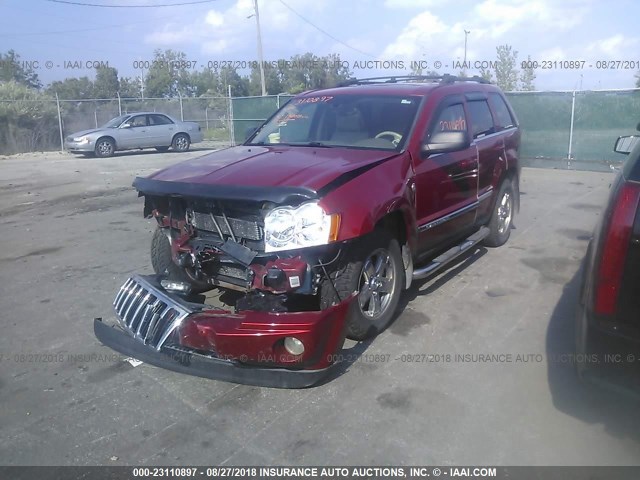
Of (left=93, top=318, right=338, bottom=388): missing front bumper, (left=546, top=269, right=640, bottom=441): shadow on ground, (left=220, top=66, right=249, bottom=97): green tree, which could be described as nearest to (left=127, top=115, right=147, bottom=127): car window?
(left=93, top=318, right=338, bottom=388): missing front bumper

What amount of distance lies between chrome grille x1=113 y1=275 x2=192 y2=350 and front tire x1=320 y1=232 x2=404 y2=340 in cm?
96

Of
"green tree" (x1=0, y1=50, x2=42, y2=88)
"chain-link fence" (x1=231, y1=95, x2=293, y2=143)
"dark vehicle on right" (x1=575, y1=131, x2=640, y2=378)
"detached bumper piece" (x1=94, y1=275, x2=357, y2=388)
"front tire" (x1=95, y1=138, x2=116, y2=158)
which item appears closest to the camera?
"dark vehicle on right" (x1=575, y1=131, x2=640, y2=378)

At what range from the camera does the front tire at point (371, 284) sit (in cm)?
376

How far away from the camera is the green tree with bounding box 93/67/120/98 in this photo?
47156 mm

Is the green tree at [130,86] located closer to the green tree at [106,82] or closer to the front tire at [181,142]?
the green tree at [106,82]

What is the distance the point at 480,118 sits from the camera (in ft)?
20.3

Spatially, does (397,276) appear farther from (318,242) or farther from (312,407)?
(312,407)

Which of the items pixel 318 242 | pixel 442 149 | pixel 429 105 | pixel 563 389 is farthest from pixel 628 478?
pixel 429 105

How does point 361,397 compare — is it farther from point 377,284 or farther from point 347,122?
point 347,122

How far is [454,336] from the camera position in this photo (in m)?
4.39

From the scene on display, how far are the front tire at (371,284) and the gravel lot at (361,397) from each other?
194 mm

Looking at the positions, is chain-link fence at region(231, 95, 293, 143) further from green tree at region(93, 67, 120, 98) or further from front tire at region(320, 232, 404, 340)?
green tree at region(93, 67, 120, 98)

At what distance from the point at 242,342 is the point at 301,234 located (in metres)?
0.76

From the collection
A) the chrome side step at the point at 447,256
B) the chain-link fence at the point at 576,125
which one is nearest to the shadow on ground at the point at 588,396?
the chrome side step at the point at 447,256
